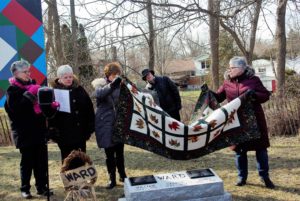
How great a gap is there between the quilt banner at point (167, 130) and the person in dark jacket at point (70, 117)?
2.11ft

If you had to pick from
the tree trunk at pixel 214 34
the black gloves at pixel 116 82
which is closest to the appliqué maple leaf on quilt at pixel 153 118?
the black gloves at pixel 116 82

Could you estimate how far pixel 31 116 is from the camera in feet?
17.3

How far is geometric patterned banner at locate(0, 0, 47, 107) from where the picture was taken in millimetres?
6113

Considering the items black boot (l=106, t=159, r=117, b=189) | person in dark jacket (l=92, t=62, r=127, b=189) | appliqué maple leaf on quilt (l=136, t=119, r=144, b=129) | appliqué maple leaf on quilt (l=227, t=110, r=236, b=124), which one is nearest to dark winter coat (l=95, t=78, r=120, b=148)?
person in dark jacket (l=92, t=62, r=127, b=189)

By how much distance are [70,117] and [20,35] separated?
180cm

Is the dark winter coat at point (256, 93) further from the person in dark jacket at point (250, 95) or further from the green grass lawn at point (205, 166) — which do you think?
the green grass lawn at point (205, 166)

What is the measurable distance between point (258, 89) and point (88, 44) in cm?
435

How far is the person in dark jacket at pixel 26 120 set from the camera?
512 centimetres

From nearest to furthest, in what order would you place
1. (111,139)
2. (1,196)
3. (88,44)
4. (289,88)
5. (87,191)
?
1. (87,191)
2. (111,139)
3. (1,196)
4. (88,44)
5. (289,88)

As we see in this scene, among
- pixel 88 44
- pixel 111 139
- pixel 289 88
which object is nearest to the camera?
pixel 111 139

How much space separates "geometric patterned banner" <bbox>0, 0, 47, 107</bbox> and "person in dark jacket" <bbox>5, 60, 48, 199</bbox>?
0.87m

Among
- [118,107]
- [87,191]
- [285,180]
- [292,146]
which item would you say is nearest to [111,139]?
[118,107]

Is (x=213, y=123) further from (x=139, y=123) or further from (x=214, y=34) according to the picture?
(x=214, y=34)

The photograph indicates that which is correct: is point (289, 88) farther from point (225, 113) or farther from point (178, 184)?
point (178, 184)
